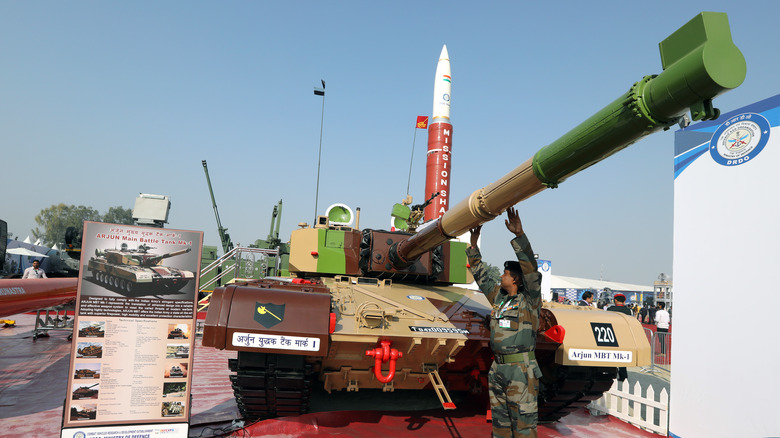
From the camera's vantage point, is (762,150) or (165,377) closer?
(165,377)

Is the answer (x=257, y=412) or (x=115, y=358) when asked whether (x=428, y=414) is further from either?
(x=115, y=358)

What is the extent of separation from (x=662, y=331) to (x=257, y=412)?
42.7 ft

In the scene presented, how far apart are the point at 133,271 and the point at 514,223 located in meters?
3.40

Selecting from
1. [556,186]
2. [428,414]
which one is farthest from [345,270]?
[556,186]

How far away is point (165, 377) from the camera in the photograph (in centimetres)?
445

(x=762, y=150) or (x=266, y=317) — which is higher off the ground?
(x=762, y=150)

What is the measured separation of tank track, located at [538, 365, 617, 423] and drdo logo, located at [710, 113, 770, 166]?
9.73ft

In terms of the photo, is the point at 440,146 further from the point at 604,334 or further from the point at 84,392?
the point at 84,392

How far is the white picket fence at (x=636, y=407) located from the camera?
277 inches

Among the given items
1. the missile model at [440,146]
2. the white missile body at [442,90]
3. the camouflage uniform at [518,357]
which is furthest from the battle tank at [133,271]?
the white missile body at [442,90]

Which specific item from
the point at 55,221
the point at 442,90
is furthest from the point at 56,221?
the point at 442,90

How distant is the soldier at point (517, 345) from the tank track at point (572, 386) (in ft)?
4.92

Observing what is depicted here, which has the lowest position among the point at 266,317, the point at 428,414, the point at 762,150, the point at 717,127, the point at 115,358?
the point at 428,414

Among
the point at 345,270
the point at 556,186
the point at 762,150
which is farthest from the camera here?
the point at 345,270
